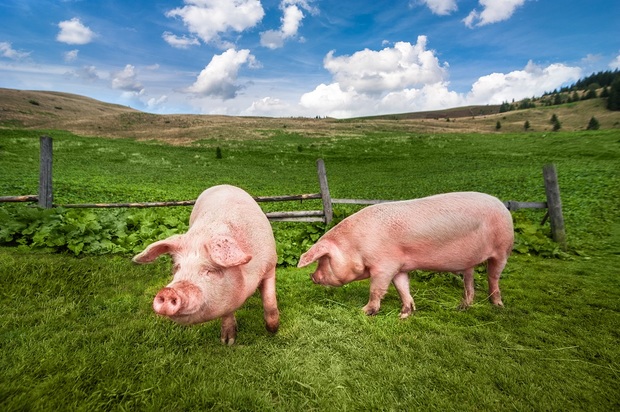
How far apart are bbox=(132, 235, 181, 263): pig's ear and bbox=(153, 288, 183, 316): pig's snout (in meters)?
0.54

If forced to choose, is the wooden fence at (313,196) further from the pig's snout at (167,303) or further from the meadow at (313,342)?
the pig's snout at (167,303)

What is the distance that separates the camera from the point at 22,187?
47.2 ft

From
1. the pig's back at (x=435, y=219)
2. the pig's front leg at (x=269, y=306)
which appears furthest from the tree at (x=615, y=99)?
the pig's front leg at (x=269, y=306)

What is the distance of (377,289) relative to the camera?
427cm

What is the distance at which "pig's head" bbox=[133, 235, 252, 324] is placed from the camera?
2.51 meters

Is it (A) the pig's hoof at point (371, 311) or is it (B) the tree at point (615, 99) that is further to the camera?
(B) the tree at point (615, 99)

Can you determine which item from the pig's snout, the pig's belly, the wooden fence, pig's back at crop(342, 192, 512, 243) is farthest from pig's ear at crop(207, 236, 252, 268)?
the wooden fence

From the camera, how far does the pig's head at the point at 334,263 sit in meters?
4.35

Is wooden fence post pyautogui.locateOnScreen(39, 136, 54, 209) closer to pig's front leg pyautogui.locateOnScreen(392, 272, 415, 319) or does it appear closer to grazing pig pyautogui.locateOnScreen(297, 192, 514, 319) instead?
grazing pig pyautogui.locateOnScreen(297, 192, 514, 319)

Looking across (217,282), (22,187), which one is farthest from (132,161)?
(217,282)

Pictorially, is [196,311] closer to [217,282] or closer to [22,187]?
[217,282]

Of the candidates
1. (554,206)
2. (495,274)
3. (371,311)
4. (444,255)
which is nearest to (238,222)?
(371,311)

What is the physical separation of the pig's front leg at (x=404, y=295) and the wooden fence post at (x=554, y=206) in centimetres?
644

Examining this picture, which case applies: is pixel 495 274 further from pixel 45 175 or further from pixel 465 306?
pixel 45 175
